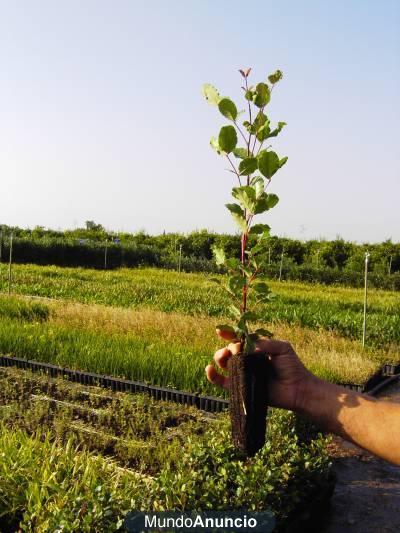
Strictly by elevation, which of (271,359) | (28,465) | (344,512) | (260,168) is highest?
(260,168)

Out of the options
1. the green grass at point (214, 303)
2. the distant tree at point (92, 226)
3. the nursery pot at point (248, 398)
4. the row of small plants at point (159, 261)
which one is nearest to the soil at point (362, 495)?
the nursery pot at point (248, 398)

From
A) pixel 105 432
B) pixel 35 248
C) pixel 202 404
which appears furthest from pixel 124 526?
pixel 35 248

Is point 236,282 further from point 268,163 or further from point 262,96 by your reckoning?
point 262,96

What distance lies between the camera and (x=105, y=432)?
4395 millimetres

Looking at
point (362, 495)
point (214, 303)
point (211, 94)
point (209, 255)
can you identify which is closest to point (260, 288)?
point (211, 94)

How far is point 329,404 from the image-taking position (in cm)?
162

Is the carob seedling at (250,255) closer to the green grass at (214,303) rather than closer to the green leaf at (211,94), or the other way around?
the green leaf at (211,94)

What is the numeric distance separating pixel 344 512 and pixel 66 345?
3.69 metres

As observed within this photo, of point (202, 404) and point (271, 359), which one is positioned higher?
point (271, 359)

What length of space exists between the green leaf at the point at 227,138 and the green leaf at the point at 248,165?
0.17 feet

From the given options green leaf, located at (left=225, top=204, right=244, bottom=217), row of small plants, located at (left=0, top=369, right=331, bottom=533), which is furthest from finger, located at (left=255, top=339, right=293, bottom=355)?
row of small plants, located at (left=0, top=369, right=331, bottom=533)

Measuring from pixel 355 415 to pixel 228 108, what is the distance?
89 cm

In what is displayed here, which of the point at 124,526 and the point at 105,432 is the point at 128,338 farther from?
the point at 124,526

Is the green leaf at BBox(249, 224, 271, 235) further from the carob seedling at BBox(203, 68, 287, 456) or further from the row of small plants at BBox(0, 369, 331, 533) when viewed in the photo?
the row of small plants at BBox(0, 369, 331, 533)
